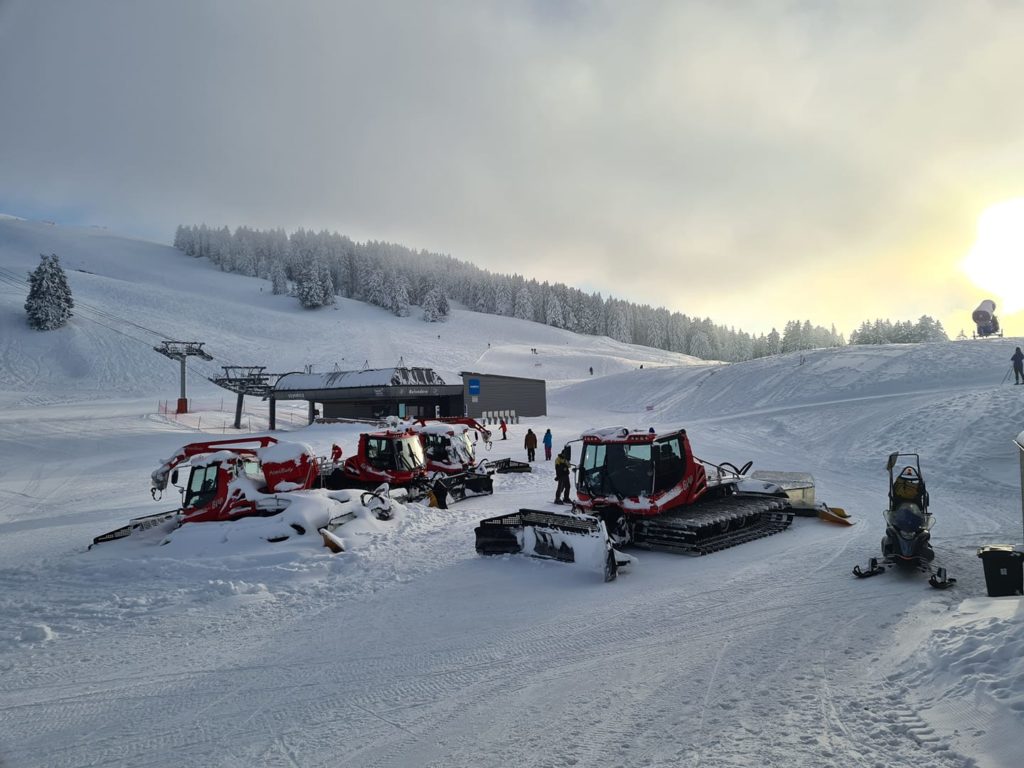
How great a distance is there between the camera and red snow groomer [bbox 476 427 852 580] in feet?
34.0

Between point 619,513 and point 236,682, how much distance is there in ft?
23.4

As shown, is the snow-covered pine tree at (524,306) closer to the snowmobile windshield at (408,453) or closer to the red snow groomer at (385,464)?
the red snow groomer at (385,464)

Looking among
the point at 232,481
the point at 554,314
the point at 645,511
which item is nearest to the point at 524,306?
the point at 554,314

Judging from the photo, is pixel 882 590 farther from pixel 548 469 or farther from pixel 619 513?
pixel 548 469

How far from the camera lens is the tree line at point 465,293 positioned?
4422 inches

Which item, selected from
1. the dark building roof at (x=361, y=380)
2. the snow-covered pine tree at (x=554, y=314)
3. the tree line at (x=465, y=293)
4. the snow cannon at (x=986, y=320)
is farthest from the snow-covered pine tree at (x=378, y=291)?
the snow cannon at (x=986, y=320)

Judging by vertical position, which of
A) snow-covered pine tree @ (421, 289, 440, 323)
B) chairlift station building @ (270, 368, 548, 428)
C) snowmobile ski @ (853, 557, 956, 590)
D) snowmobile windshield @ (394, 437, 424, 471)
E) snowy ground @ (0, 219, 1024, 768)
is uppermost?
snow-covered pine tree @ (421, 289, 440, 323)

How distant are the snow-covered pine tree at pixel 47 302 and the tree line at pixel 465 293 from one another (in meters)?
44.9

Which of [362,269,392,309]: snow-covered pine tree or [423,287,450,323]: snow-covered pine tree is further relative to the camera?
[362,269,392,309]: snow-covered pine tree

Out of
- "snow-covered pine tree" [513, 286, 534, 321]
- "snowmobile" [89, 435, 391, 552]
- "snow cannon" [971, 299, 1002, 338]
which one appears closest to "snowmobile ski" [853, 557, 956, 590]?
"snowmobile" [89, 435, 391, 552]

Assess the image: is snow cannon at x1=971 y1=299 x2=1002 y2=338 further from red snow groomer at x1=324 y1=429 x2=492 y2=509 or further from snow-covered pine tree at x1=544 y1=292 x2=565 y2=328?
snow-covered pine tree at x1=544 y1=292 x2=565 y2=328

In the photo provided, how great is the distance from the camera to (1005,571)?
7.14 meters

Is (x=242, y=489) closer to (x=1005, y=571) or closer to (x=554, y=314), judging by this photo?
(x=1005, y=571)

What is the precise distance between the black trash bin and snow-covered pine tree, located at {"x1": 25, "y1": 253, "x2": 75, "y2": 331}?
74533mm
